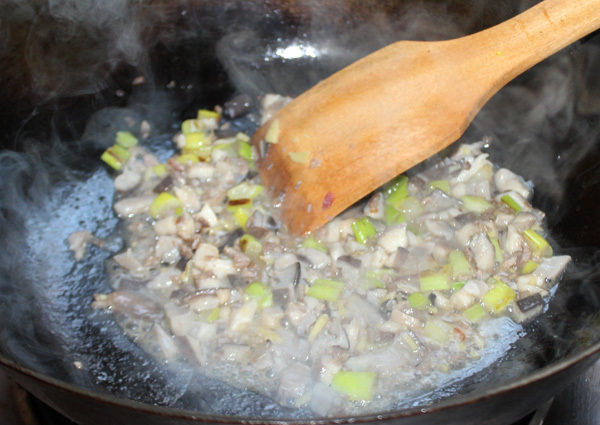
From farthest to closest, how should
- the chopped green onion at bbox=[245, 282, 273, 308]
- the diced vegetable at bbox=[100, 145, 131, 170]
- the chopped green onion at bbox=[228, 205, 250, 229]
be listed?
1. the diced vegetable at bbox=[100, 145, 131, 170]
2. the chopped green onion at bbox=[228, 205, 250, 229]
3. the chopped green onion at bbox=[245, 282, 273, 308]

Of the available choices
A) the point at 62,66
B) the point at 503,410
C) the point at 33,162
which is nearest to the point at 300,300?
the point at 503,410

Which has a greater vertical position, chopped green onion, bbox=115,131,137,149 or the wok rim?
the wok rim

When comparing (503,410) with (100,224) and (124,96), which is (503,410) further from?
(124,96)

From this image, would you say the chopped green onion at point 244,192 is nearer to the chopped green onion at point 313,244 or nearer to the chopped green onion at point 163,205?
the chopped green onion at point 163,205

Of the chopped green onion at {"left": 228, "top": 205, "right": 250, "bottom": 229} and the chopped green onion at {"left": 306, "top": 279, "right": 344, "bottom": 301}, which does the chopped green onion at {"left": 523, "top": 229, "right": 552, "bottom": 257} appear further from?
the chopped green onion at {"left": 228, "top": 205, "right": 250, "bottom": 229}

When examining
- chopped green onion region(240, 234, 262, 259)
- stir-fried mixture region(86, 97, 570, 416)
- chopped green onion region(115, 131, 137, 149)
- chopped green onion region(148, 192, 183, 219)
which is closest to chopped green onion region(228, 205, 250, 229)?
stir-fried mixture region(86, 97, 570, 416)
